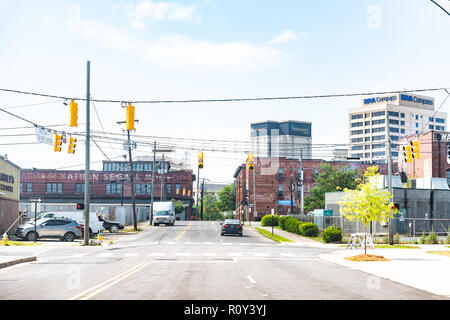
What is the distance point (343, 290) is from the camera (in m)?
13.4

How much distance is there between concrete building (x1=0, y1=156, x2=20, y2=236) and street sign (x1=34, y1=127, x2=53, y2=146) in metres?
16.1

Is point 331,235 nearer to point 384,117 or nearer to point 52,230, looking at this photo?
point 52,230

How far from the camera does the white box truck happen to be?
222 feet

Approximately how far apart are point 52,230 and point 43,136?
12.7 metres

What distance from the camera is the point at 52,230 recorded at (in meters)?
38.9

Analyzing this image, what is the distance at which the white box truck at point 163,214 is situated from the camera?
6756 centimetres

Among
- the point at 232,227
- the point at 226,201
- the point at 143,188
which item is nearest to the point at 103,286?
the point at 232,227

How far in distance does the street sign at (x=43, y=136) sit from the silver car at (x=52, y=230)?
37.6 ft

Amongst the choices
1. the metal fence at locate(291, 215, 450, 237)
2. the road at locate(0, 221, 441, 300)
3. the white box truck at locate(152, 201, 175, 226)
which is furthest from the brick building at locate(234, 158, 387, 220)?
the road at locate(0, 221, 441, 300)

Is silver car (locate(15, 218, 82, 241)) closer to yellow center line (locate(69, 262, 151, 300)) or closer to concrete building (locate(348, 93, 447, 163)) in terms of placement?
yellow center line (locate(69, 262, 151, 300))

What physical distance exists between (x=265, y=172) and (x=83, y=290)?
9358 cm

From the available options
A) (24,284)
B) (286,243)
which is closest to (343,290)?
(24,284)

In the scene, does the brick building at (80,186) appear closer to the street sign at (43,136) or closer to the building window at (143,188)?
the building window at (143,188)
